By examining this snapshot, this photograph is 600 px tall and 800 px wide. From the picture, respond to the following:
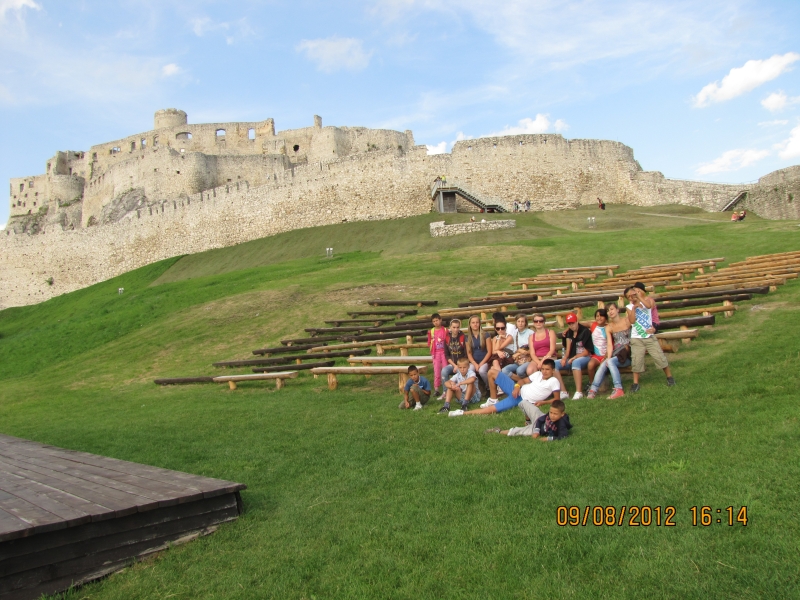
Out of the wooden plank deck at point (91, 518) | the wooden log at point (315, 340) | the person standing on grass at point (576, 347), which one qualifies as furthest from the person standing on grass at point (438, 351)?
the wooden log at point (315, 340)

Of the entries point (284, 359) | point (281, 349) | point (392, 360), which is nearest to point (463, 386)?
point (392, 360)

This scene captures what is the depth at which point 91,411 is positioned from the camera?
14320mm

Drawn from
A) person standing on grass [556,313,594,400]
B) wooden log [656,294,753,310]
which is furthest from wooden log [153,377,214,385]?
wooden log [656,294,753,310]

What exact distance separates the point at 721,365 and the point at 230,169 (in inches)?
2157

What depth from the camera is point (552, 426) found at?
7.30 m

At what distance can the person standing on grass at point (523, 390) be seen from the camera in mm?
8680

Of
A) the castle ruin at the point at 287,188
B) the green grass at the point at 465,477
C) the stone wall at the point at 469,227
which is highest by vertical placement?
the castle ruin at the point at 287,188

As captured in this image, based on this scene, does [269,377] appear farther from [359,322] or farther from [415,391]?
[359,322]

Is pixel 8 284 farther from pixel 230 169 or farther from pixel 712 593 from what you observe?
pixel 712 593

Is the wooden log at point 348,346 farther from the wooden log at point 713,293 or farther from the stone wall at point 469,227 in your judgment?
the stone wall at point 469,227

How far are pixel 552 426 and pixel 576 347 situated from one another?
286 centimetres

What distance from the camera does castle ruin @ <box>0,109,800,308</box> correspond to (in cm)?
4206

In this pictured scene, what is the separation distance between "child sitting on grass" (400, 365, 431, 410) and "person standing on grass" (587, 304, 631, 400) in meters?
2.70

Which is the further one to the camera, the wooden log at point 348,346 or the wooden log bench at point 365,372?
the wooden log at point 348,346
